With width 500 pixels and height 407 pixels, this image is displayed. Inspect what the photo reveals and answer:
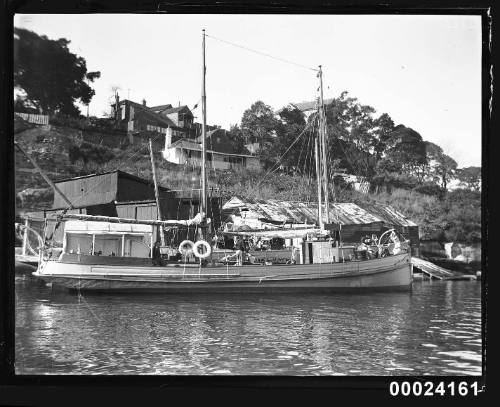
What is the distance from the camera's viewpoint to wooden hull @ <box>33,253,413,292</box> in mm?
10266

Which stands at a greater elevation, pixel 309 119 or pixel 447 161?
pixel 309 119

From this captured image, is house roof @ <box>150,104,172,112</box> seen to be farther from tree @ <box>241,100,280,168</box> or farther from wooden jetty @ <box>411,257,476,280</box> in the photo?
wooden jetty @ <box>411,257,476,280</box>

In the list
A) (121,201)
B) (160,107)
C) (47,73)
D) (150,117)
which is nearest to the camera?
(47,73)

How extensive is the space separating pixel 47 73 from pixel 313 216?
7.68 m

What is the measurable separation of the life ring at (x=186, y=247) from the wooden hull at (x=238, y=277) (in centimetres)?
40

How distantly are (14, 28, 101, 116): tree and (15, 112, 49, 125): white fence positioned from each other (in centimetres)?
7

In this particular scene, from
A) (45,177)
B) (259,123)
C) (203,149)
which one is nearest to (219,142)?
(203,149)

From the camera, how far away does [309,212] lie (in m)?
10.6
